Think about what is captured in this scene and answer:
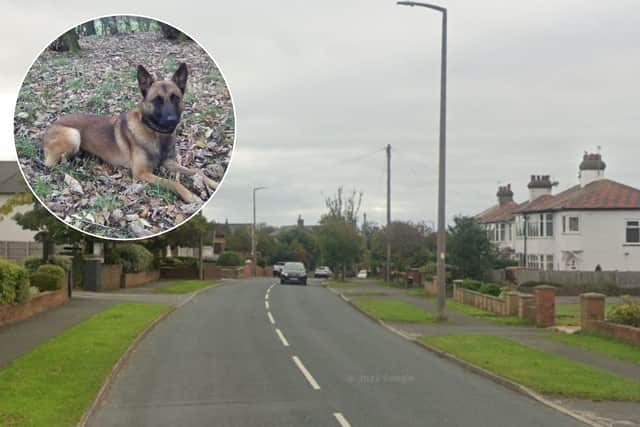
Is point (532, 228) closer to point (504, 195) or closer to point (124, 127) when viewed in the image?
point (504, 195)

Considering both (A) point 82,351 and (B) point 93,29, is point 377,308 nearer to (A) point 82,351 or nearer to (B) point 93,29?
(A) point 82,351

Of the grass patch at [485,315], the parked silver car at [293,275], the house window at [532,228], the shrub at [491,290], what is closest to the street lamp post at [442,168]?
the grass patch at [485,315]

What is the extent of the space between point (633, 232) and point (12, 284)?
44187 mm

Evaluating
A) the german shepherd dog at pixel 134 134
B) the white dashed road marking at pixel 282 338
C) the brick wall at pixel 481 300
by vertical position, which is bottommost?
the white dashed road marking at pixel 282 338

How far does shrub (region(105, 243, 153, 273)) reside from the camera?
4634 centimetres

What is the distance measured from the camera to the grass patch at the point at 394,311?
29.6 m

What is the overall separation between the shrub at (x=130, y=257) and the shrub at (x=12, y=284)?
67.8 ft

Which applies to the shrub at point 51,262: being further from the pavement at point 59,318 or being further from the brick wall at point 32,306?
the brick wall at point 32,306

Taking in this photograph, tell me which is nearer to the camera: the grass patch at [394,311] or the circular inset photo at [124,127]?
the circular inset photo at [124,127]

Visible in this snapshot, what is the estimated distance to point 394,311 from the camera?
32562 mm

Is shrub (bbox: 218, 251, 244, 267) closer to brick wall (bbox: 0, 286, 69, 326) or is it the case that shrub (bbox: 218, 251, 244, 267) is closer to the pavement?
the pavement

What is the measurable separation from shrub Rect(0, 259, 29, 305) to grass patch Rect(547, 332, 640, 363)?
1529cm

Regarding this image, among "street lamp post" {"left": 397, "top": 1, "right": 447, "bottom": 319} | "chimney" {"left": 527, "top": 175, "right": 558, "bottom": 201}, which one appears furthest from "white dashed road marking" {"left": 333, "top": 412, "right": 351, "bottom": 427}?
"chimney" {"left": 527, "top": 175, "right": 558, "bottom": 201}

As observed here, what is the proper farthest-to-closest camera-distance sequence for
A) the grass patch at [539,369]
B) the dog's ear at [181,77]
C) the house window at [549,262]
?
the house window at [549,262]
the grass patch at [539,369]
the dog's ear at [181,77]
